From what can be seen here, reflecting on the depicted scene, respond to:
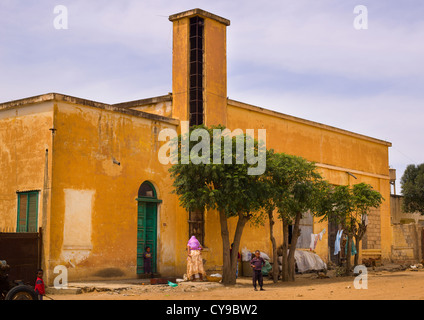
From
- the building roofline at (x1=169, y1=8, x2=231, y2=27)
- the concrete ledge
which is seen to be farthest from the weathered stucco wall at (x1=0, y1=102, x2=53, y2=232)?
the building roofline at (x1=169, y1=8, x2=231, y2=27)

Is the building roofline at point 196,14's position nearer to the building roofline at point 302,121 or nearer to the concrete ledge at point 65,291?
the building roofline at point 302,121

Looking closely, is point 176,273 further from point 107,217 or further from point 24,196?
point 24,196

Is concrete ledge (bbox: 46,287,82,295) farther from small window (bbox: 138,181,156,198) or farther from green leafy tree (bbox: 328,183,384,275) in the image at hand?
green leafy tree (bbox: 328,183,384,275)

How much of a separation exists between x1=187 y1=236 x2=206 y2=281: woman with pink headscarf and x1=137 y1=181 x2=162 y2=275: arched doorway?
1760mm

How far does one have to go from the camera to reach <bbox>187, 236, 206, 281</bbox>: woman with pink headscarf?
2112 cm

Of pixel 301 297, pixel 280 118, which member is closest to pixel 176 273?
pixel 301 297

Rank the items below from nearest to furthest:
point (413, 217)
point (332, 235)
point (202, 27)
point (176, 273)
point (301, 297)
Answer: point (301, 297) < point (176, 273) < point (202, 27) < point (332, 235) < point (413, 217)

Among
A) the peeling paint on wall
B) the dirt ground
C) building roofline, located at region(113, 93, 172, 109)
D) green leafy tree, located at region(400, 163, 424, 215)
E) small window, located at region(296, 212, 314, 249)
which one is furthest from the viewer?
green leafy tree, located at region(400, 163, 424, 215)

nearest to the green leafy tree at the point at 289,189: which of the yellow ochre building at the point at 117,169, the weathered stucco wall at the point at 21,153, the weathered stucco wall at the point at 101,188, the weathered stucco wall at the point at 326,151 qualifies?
the yellow ochre building at the point at 117,169

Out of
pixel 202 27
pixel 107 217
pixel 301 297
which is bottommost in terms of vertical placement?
pixel 301 297

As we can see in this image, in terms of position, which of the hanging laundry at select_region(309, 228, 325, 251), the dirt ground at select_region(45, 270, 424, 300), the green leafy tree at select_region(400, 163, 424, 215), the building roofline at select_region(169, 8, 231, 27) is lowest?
the dirt ground at select_region(45, 270, 424, 300)

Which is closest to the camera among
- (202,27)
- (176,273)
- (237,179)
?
(237,179)

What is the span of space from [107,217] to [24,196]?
2818 mm
